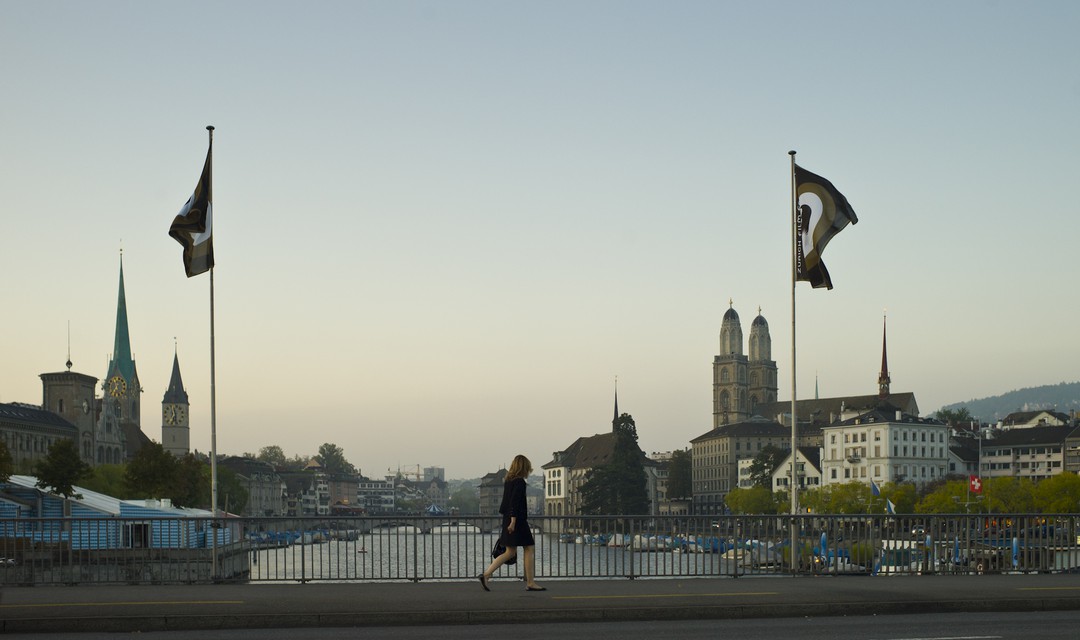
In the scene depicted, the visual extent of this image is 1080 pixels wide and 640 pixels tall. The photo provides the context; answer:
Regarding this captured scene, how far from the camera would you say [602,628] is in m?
16.1

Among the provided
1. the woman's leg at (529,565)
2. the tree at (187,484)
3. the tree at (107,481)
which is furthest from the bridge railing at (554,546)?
the tree at (107,481)

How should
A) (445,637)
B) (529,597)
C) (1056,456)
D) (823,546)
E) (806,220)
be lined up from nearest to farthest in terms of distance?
1. (445,637)
2. (529,597)
3. (823,546)
4. (806,220)
5. (1056,456)

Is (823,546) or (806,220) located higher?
(806,220)

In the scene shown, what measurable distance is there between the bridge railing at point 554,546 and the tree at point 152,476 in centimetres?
8241

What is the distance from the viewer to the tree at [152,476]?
10300 cm

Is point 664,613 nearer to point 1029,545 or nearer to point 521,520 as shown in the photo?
point 521,520

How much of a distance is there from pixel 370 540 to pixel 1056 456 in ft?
633

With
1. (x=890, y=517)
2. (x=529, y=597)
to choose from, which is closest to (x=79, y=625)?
(x=529, y=597)

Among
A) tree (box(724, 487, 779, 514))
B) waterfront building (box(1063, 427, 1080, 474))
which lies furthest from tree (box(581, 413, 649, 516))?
waterfront building (box(1063, 427, 1080, 474))

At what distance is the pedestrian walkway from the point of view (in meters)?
16.4

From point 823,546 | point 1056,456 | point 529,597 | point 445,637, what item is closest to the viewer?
point 445,637

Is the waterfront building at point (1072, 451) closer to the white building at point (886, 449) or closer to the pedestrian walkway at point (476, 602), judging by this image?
the white building at point (886, 449)

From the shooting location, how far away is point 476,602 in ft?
58.0

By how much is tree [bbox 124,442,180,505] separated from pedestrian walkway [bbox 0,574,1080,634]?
85541 mm
